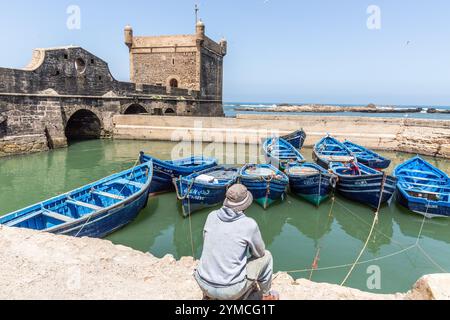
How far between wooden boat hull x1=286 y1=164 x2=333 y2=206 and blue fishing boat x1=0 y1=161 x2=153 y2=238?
4713mm

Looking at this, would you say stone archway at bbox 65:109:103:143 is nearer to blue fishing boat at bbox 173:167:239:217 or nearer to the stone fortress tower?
the stone fortress tower

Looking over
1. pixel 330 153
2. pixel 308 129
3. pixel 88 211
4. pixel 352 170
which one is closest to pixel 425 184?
pixel 352 170

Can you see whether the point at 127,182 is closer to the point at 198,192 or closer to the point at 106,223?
the point at 106,223

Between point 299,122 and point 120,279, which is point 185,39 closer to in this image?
point 299,122

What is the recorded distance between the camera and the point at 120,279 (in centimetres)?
374

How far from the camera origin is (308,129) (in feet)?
67.0

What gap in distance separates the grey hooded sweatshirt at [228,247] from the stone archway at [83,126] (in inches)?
867

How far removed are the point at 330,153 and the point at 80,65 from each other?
1680 cm

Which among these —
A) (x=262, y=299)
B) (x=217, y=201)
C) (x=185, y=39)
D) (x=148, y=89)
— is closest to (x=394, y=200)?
(x=217, y=201)

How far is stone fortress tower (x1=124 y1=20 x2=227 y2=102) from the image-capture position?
30109 mm

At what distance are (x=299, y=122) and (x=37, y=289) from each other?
1915 cm

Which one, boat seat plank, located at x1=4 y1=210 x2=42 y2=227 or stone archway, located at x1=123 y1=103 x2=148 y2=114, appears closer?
boat seat plank, located at x1=4 y1=210 x2=42 y2=227

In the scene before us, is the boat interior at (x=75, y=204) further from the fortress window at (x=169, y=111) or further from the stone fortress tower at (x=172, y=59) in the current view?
the stone fortress tower at (x=172, y=59)

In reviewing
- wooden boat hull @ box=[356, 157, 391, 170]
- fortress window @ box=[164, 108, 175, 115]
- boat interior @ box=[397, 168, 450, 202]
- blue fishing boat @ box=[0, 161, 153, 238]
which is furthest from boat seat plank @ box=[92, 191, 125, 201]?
fortress window @ box=[164, 108, 175, 115]
